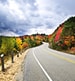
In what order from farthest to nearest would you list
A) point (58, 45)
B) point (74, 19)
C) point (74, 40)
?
point (74, 19), point (58, 45), point (74, 40)

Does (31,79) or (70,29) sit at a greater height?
(70,29)

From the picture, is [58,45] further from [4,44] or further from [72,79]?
[72,79]

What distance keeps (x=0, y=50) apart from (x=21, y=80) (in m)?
82.5

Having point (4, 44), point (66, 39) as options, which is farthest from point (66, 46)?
point (4, 44)

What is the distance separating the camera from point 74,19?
88125mm

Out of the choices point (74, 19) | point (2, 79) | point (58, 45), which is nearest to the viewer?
point (2, 79)

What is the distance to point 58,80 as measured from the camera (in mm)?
9617

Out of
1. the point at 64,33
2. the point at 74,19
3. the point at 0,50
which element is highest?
the point at 74,19

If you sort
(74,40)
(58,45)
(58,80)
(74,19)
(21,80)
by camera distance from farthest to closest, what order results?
(74,19) → (58,45) → (74,40) → (21,80) → (58,80)

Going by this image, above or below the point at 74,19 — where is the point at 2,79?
below

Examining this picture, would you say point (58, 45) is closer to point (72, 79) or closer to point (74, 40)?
point (74, 40)

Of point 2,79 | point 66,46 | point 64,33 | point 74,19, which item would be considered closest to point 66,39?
point 66,46

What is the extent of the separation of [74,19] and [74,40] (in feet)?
105

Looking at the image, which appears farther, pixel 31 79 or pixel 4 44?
pixel 4 44
